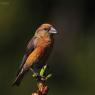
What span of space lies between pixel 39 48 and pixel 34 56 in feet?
0.30

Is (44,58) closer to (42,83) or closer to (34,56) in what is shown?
(34,56)

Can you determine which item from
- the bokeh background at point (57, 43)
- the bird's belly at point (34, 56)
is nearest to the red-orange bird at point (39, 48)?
the bird's belly at point (34, 56)

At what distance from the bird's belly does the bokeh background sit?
237 inches

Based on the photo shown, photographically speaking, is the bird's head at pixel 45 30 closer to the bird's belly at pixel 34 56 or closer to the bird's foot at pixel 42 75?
the bird's belly at pixel 34 56

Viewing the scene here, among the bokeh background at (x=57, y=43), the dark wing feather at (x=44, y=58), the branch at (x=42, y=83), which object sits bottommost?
the bokeh background at (x=57, y=43)

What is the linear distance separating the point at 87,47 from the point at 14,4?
5.80ft

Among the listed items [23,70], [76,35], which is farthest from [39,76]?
[76,35]

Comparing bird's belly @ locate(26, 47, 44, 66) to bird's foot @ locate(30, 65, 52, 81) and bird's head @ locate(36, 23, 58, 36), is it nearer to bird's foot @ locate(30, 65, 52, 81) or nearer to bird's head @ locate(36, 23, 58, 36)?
bird's head @ locate(36, 23, 58, 36)

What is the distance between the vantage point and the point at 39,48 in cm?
377

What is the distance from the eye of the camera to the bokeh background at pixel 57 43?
11488 mm

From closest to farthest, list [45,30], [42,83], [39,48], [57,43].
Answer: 1. [42,83]
2. [45,30]
3. [39,48]
4. [57,43]

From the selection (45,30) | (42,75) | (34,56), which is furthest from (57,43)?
(42,75)

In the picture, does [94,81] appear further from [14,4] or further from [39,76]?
[39,76]

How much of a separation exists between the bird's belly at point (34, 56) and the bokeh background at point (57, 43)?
19.8ft
